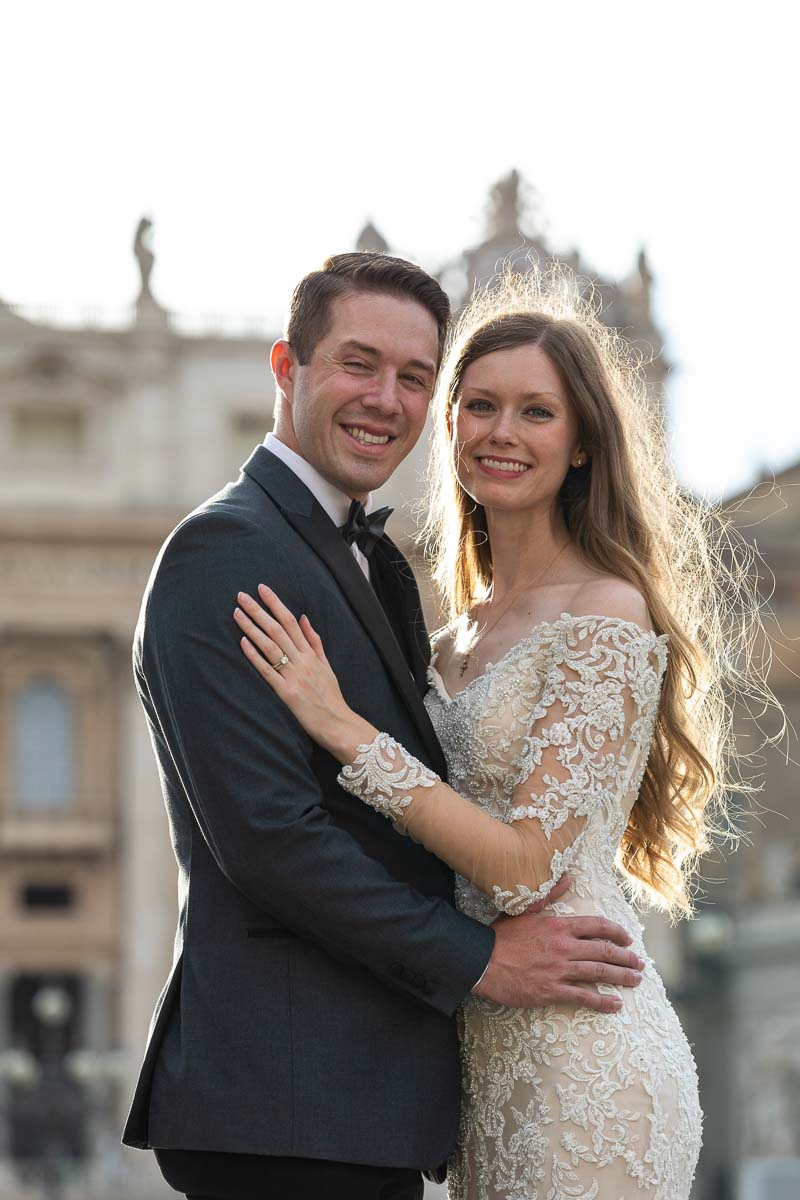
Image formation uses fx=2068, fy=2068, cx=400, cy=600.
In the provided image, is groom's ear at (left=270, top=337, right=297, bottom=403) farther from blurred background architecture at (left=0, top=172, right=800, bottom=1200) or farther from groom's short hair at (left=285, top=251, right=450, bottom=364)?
blurred background architecture at (left=0, top=172, right=800, bottom=1200)

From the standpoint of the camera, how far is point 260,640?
306cm

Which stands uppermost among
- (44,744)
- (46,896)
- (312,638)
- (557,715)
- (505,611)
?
(44,744)

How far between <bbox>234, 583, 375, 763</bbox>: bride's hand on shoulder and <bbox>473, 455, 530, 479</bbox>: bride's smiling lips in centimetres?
53

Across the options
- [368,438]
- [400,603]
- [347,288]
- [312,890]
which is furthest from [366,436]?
[312,890]

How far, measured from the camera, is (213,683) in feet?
9.96

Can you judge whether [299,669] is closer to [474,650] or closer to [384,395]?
[384,395]

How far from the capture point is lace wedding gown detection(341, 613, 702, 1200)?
10.4 ft

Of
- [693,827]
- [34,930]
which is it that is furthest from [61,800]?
[693,827]

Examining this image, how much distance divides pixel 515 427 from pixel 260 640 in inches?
26.6

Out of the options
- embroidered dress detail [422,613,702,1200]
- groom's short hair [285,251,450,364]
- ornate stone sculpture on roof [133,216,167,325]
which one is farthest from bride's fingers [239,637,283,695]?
ornate stone sculpture on roof [133,216,167,325]

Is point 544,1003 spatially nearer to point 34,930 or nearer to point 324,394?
point 324,394

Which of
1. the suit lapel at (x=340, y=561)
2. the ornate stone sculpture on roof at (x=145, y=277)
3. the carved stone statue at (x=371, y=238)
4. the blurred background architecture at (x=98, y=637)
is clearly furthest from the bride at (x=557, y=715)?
the ornate stone sculpture on roof at (x=145, y=277)

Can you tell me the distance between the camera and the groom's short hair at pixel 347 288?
3277 mm

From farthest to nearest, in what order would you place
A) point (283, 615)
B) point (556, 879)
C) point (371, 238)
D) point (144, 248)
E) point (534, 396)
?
point (144, 248) → point (371, 238) → point (534, 396) → point (556, 879) → point (283, 615)
